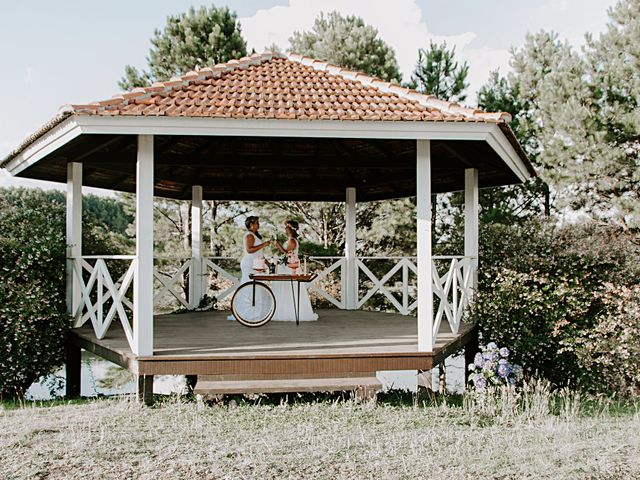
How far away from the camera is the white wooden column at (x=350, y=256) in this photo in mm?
11344

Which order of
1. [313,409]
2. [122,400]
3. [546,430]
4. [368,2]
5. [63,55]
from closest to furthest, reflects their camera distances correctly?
1. [546,430]
2. [313,409]
3. [122,400]
4. [368,2]
5. [63,55]

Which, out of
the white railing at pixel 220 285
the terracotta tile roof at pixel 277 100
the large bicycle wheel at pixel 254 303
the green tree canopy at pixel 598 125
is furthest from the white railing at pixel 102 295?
the green tree canopy at pixel 598 125

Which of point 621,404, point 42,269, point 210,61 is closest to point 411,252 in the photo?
point 210,61

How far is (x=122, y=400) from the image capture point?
669cm

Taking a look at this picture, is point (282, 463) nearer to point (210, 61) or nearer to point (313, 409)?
point (313, 409)

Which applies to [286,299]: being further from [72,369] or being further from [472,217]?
[72,369]

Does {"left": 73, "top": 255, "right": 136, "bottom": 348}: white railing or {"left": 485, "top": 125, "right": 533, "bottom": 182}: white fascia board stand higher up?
{"left": 485, "top": 125, "right": 533, "bottom": 182}: white fascia board

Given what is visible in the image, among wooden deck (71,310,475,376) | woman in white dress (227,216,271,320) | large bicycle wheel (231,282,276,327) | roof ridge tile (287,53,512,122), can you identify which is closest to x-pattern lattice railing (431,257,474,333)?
wooden deck (71,310,475,376)

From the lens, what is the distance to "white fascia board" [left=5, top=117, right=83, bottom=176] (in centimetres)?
637

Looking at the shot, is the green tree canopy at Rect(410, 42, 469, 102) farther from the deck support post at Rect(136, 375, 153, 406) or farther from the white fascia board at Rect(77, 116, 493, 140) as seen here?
the deck support post at Rect(136, 375, 153, 406)

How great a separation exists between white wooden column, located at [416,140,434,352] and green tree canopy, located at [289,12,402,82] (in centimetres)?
1101

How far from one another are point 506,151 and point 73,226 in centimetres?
590

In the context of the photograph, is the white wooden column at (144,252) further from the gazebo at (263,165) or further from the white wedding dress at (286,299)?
the white wedding dress at (286,299)

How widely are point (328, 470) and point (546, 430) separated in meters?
2.31
